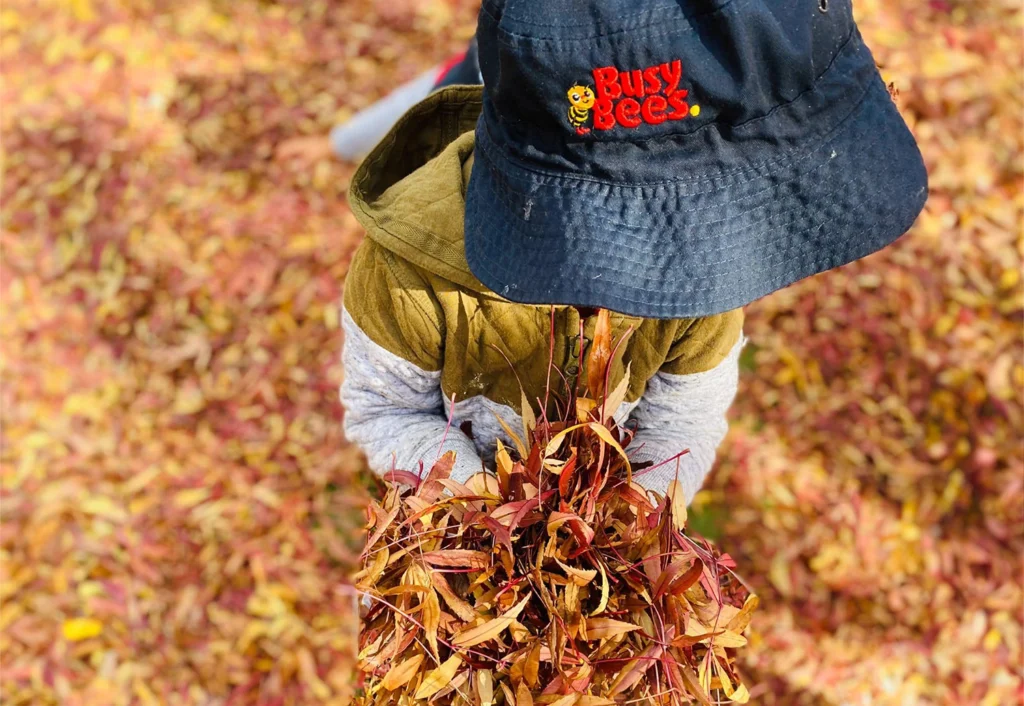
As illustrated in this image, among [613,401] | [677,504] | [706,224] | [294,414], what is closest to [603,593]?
[677,504]

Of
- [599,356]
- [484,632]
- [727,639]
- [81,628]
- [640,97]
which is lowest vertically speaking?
[81,628]

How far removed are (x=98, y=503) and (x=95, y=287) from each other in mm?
980

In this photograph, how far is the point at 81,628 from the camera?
2.84m

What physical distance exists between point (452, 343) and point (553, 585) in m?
0.55

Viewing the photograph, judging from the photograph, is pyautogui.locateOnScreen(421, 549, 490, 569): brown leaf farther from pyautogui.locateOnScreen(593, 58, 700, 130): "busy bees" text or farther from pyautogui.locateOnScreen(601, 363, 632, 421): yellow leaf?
pyautogui.locateOnScreen(593, 58, 700, 130): "busy bees" text

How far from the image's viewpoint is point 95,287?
348 cm

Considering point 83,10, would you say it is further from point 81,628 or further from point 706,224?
point 706,224

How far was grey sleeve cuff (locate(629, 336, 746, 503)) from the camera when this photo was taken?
169cm

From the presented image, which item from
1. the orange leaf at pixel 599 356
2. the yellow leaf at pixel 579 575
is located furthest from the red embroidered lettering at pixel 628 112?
the yellow leaf at pixel 579 575

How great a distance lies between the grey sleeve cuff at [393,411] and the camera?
5.37 ft

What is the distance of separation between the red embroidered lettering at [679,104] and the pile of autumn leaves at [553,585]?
11.6 inches

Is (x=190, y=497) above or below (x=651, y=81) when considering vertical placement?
below

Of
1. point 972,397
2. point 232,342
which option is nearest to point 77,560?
point 232,342

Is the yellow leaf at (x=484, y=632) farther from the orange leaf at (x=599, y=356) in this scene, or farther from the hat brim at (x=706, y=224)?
the hat brim at (x=706, y=224)
